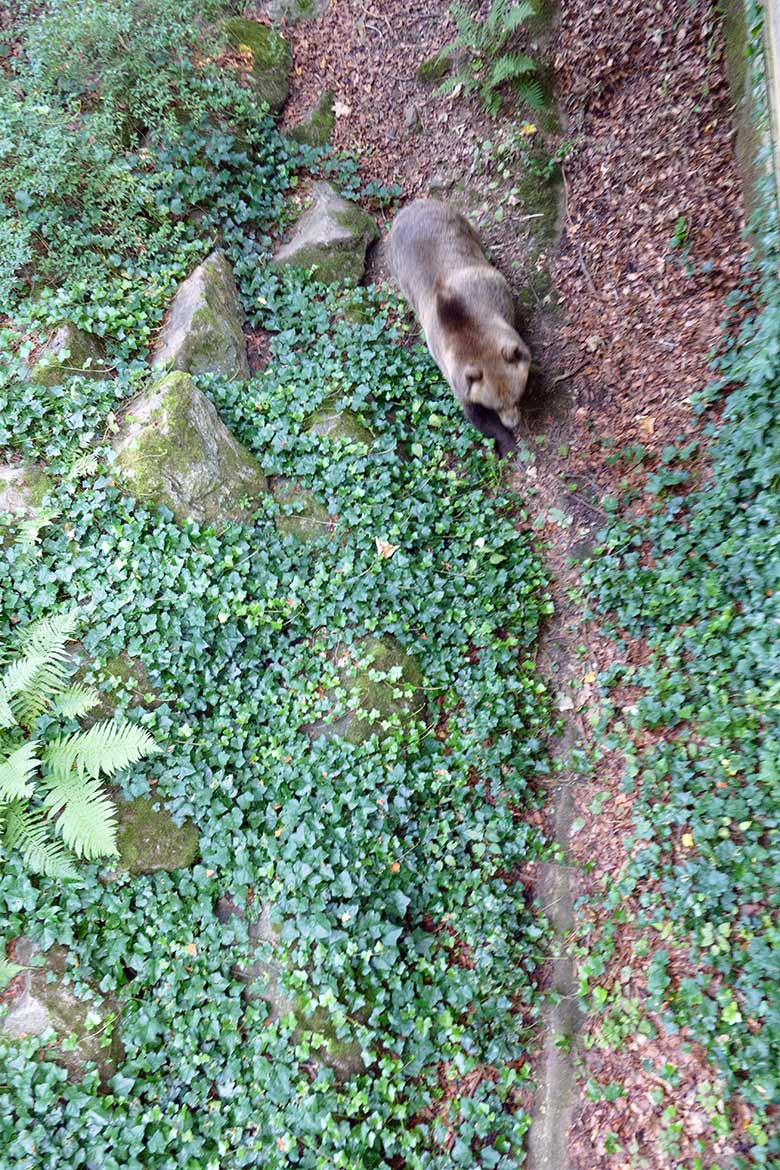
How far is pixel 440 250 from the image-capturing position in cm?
619

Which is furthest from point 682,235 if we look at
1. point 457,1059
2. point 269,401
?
point 457,1059

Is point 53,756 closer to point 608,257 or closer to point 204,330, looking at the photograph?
point 204,330

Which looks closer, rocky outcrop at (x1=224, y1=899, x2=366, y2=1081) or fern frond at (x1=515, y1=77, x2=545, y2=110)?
rocky outcrop at (x1=224, y1=899, x2=366, y2=1081)

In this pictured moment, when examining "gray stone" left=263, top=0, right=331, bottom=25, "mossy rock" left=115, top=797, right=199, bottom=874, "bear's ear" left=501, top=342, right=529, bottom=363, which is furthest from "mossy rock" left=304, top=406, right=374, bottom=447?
"gray stone" left=263, top=0, right=331, bottom=25

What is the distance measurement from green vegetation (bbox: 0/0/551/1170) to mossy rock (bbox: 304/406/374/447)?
0.03 meters

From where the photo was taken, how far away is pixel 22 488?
5.27 metres

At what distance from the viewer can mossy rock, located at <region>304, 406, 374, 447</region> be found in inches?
237

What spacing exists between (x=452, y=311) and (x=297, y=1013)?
17.0 ft

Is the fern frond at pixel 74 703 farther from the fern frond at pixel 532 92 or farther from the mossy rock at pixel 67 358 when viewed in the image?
the fern frond at pixel 532 92

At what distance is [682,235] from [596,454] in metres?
1.83

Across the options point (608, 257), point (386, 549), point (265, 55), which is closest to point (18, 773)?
point (386, 549)

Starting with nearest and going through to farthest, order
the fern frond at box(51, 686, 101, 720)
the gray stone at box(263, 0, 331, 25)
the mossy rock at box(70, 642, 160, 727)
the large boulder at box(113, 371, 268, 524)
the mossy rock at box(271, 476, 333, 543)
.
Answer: the fern frond at box(51, 686, 101, 720), the mossy rock at box(70, 642, 160, 727), the large boulder at box(113, 371, 268, 524), the mossy rock at box(271, 476, 333, 543), the gray stone at box(263, 0, 331, 25)

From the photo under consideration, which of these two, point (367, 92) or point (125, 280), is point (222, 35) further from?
point (125, 280)

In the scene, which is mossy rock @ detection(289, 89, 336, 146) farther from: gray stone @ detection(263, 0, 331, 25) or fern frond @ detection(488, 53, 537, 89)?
fern frond @ detection(488, 53, 537, 89)
